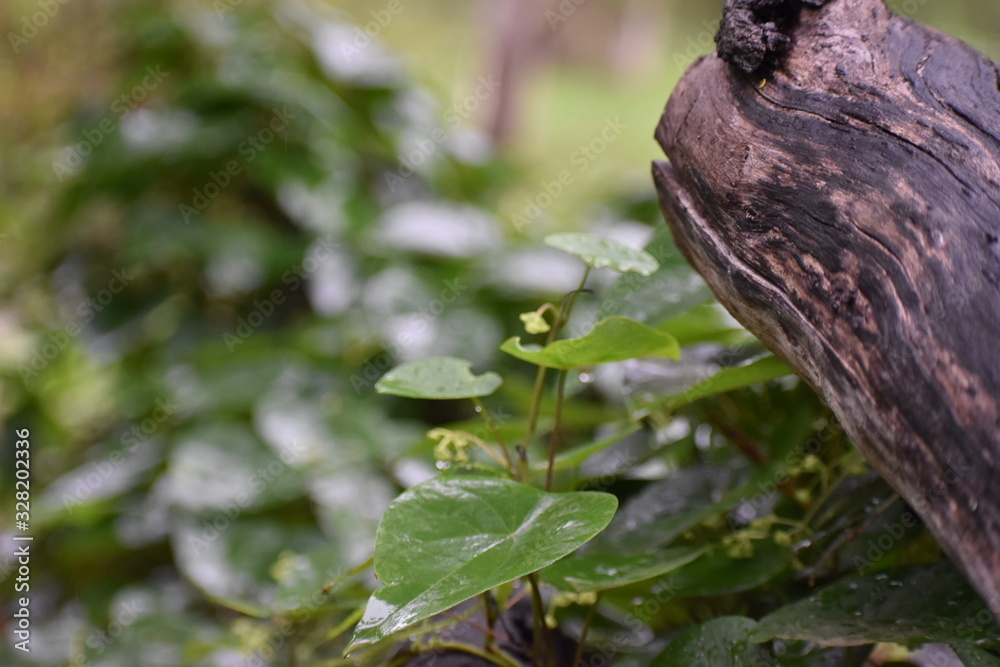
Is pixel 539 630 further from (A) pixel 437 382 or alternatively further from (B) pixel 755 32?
(B) pixel 755 32

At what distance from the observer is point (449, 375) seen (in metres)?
0.44

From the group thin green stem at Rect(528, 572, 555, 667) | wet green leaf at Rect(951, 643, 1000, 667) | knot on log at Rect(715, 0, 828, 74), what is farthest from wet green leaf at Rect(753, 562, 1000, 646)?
knot on log at Rect(715, 0, 828, 74)

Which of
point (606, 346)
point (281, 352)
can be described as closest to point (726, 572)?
point (606, 346)

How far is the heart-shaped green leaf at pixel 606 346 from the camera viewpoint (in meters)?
0.39

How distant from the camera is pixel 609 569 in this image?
413 millimetres

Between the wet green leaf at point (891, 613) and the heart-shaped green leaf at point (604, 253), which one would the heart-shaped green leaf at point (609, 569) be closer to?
the wet green leaf at point (891, 613)

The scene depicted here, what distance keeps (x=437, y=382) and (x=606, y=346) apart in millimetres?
102

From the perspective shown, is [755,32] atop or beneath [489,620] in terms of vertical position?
atop

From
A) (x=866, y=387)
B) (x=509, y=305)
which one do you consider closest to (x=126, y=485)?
(x=509, y=305)

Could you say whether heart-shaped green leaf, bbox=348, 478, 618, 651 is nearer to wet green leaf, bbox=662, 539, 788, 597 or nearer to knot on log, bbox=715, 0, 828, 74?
wet green leaf, bbox=662, 539, 788, 597

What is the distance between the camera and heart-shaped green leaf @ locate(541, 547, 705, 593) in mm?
394

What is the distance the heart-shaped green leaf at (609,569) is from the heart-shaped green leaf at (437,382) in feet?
0.36

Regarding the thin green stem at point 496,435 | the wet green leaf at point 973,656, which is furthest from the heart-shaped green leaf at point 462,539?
the wet green leaf at point 973,656

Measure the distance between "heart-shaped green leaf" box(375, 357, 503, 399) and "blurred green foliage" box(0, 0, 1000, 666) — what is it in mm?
109
